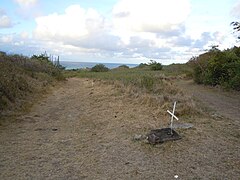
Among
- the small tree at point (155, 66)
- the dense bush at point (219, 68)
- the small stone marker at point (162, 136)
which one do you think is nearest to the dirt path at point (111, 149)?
the small stone marker at point (162, 136)

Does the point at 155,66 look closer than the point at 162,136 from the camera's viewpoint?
No

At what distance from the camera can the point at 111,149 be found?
21.4ft

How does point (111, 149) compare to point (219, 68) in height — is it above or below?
below

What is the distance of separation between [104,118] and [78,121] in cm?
75

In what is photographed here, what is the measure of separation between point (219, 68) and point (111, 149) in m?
13.4

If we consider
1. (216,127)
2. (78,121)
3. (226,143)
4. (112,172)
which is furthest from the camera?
(78,121)

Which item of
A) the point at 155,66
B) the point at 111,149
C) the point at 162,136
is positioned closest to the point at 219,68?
the point at 162,136

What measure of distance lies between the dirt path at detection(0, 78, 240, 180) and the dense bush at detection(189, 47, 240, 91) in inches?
→ 315

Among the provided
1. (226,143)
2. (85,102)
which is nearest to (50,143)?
(226,143)

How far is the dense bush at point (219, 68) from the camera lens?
16.1 meters

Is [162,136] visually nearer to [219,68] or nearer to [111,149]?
[111,149]

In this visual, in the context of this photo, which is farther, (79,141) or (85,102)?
(85,102)

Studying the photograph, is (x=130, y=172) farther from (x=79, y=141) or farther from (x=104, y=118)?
(x=104, y=118)

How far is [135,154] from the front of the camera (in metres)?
6.18
